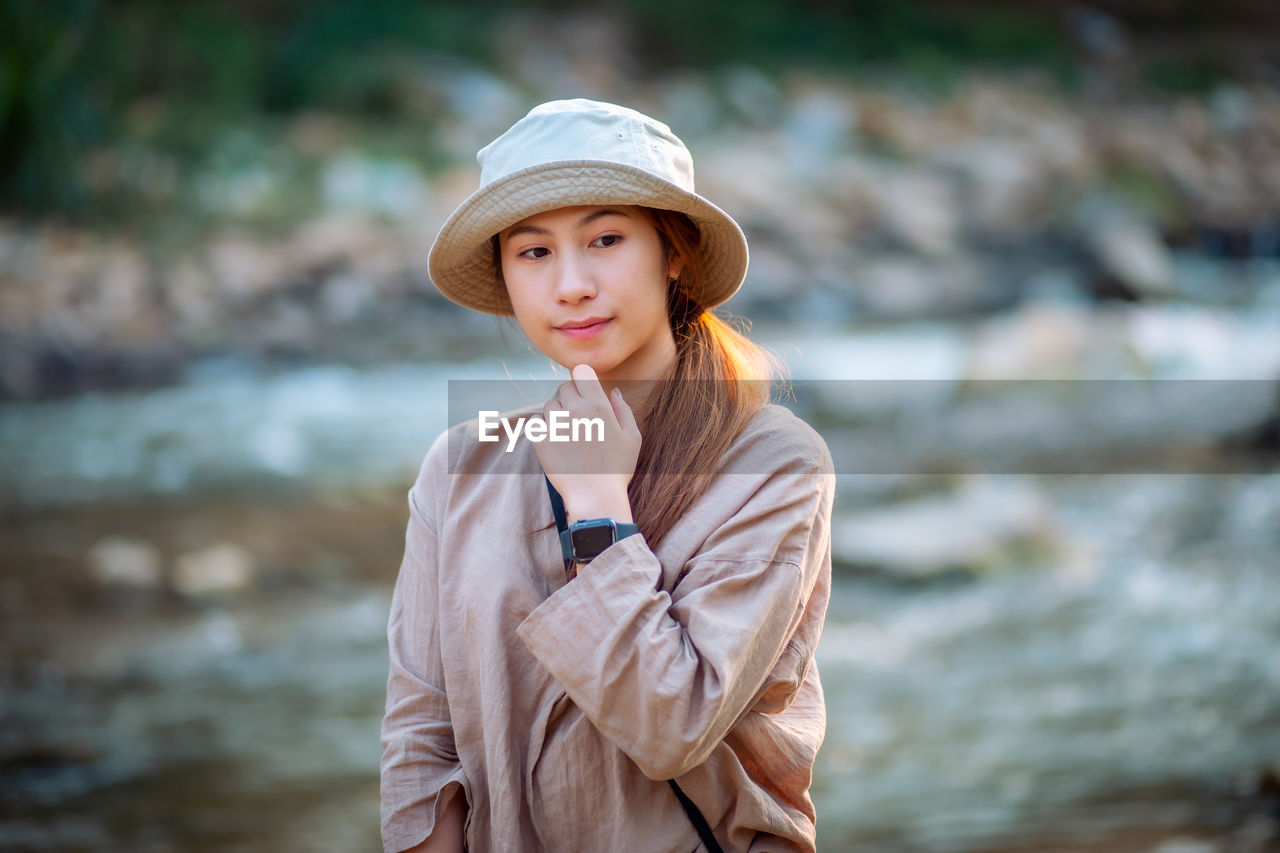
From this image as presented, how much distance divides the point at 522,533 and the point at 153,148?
253 inches

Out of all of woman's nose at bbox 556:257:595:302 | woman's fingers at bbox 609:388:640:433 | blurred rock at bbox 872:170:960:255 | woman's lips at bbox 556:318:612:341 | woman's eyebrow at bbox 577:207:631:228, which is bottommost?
woman's fingers at bbox 609:388:640:433

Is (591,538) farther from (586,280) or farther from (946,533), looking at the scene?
(946,533)

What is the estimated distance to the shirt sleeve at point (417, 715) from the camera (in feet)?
3.34

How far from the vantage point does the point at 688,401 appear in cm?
108

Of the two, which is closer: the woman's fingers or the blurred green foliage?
the woman's fingers

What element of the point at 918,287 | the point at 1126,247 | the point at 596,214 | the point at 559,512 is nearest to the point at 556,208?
the point at 596,214

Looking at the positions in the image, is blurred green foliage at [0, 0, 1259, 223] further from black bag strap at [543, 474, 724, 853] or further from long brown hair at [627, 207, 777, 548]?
black bag strap at [543, 474, 724, 853]

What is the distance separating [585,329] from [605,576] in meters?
0.24

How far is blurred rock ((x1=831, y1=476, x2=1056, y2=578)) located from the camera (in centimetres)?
434

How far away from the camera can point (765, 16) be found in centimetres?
873

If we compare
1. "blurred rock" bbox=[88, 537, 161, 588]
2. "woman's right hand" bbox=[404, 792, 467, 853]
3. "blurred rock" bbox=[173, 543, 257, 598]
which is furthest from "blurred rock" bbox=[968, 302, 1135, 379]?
"woman's right hand" bbox=[404, 792, 467, 853]

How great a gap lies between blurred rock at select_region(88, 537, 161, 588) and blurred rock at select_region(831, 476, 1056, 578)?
2657 millimetres

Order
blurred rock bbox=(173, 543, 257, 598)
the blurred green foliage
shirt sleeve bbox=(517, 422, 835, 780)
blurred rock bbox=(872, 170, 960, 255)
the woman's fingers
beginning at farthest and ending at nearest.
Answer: blurred rock bbox=(872, 170, 960, 255)
the blurred green foliage
blurred rock bbox=(173, 543, 257, 598)
the woman's fingers
shirt sleeve bbox=(517, 422, 835, 780)

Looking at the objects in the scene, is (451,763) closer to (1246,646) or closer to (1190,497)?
(1246,646)
